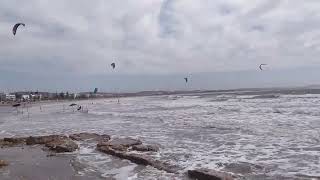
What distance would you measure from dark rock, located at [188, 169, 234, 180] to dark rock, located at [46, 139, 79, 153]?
7.93m

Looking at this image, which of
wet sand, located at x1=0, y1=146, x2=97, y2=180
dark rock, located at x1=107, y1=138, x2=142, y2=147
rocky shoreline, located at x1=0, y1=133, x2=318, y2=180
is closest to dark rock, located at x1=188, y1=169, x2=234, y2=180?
rocky shoreline, located at x1=0, y1=133, x2=318, y2=180

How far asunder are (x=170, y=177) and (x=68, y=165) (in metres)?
4.32

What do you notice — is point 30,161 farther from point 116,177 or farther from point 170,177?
point 170,177

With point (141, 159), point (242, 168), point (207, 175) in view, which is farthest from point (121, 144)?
point (207, 175)

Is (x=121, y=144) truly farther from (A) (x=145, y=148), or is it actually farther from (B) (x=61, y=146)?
(B) (x=61, y=146)

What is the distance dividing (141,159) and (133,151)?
2.90m

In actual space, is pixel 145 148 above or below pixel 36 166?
above

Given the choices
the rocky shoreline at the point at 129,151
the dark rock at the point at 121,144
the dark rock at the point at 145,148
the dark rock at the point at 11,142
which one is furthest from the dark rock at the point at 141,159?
the dark rock at the point at 11,142

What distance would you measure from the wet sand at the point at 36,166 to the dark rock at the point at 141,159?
167 centimetres

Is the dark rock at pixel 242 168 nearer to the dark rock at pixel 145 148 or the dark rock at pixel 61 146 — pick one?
the dark rock at pixel 145 148

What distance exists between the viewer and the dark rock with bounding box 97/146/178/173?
15.1 meters

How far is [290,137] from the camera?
22000 mm

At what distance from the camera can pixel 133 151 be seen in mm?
19297

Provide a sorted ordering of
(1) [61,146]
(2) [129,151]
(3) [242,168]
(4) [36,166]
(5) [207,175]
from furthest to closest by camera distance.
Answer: (1) [61,146] < (2) [129,151] < (4) [36,166] < (3) [242,168] < (5) [207,175]
